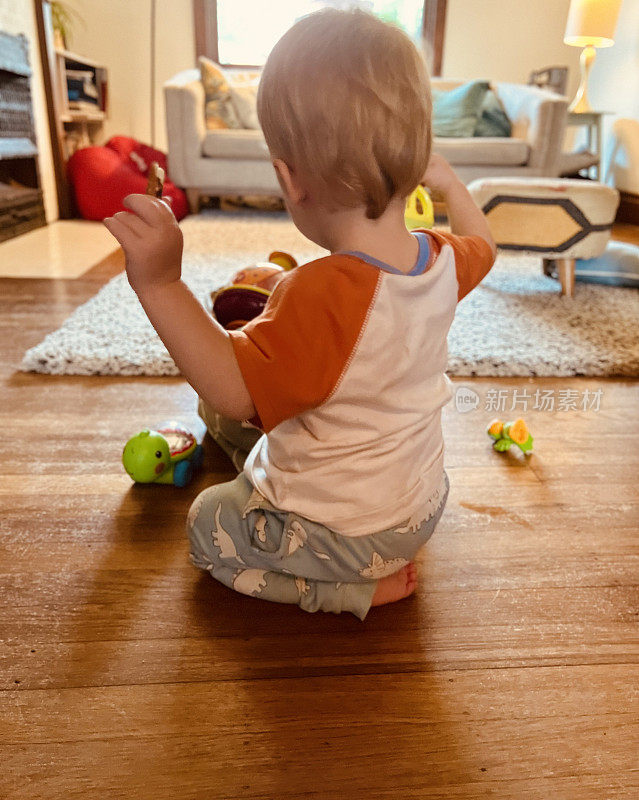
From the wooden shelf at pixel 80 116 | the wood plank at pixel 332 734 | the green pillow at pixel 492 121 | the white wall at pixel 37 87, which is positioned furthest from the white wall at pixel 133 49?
the wood plank at pixel 332 734

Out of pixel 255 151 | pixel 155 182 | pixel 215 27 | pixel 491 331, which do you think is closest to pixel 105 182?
pixel 255 151

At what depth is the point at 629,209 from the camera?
3.71 m

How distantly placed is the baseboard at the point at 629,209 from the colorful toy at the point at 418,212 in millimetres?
3270

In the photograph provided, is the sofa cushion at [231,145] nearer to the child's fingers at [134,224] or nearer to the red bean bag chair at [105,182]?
the red bean bag chair at [105,182]

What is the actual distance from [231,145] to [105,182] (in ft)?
2.16

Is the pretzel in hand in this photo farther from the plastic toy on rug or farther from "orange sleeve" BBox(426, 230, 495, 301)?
the plastic toy on rug

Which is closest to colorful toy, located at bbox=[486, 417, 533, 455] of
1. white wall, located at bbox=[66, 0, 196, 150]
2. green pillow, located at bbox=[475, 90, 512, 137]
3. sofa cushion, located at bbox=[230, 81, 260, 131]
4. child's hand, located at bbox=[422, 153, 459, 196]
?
child's hand, located at bbox=[422, 153, 459, 196]

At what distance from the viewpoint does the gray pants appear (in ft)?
2.24

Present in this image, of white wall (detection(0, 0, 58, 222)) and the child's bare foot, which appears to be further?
white wall (detection(0, 0, 58, 222))

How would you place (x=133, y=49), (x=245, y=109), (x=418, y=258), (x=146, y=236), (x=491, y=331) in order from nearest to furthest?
(x=146, y=236), (x=418, y=258), (x=491, y=331), (x=245, y=109), (x=133, y=49)

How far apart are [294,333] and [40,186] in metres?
3.04

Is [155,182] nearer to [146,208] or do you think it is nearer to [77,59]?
[146,208]

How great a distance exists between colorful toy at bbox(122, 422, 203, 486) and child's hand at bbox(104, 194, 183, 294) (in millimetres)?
440

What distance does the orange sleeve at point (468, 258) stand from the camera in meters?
0.70
